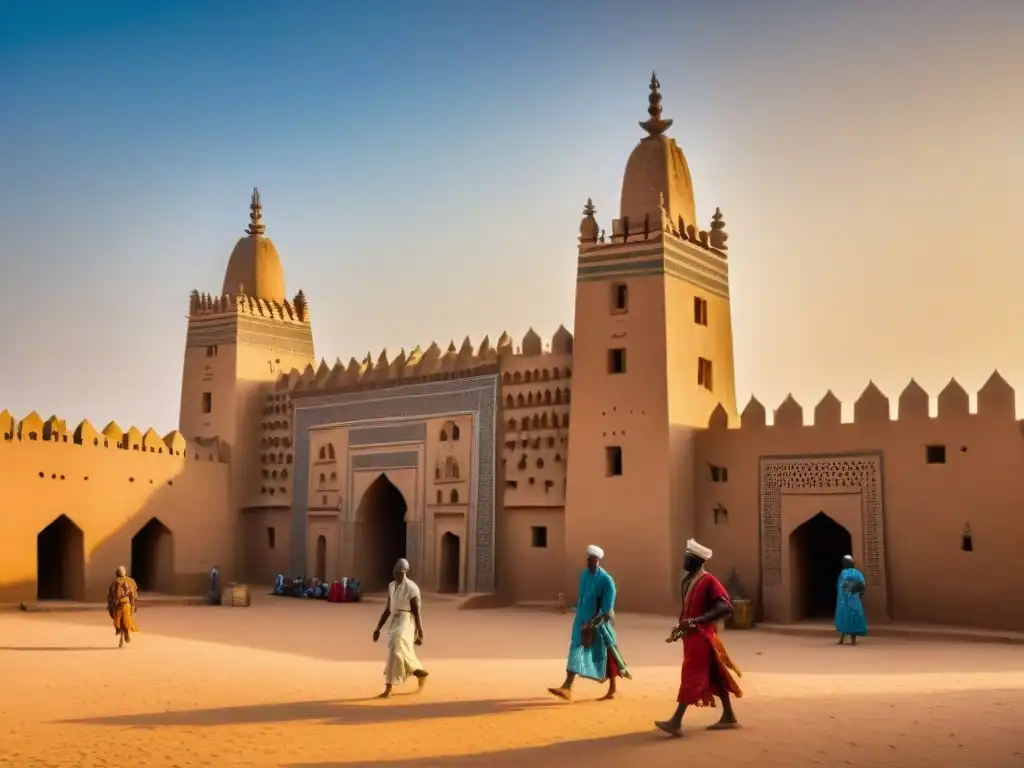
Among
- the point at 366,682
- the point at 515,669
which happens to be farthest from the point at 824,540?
the point at 366,682

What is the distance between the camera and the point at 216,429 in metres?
25.9

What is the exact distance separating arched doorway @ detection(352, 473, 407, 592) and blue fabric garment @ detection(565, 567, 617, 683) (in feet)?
48.5

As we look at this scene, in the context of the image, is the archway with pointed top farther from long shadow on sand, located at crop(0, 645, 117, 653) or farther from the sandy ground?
long shadow on sand, located at crop(0, 645, 117, 653)

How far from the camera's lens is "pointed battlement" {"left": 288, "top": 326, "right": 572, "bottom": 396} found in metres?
21.6

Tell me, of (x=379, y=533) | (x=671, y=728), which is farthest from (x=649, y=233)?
(x=671, y=728)

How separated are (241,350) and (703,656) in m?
A: 20.0

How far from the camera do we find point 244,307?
26.4 m

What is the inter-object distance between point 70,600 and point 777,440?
13.4 metres

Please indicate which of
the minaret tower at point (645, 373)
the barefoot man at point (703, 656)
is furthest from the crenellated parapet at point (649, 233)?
the barefoot man at point (703, 656)

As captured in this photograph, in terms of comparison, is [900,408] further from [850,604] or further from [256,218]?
[256,218]

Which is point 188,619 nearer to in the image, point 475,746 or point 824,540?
point 824,540

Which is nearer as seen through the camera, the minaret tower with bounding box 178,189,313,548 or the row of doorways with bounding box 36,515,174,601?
the row of doorways with bounding box 36,515,174,601

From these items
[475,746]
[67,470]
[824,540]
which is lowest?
[475,746]

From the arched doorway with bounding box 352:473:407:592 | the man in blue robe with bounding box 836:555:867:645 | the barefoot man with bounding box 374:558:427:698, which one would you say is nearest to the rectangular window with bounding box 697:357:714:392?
the man in blue robe with bounding box 836:555:867:645
